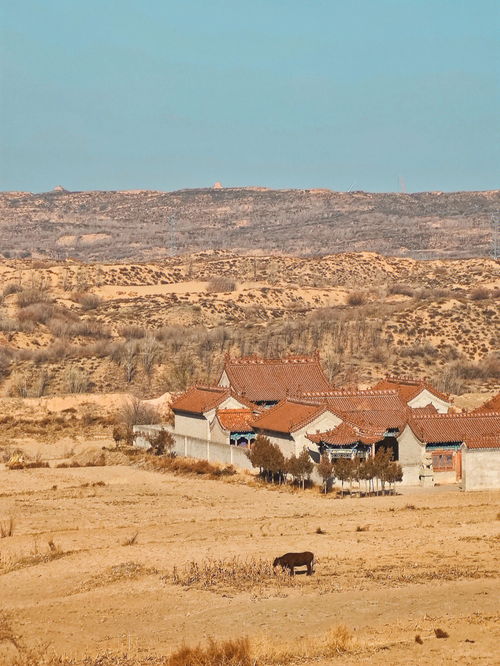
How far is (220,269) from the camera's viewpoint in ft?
482

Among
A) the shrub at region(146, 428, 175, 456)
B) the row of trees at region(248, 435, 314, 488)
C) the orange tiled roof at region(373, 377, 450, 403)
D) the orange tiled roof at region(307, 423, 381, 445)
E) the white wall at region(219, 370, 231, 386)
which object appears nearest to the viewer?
the row of trees at region(248, 435, 314, 488)

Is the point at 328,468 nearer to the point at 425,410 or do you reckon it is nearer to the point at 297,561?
the point at 425,410

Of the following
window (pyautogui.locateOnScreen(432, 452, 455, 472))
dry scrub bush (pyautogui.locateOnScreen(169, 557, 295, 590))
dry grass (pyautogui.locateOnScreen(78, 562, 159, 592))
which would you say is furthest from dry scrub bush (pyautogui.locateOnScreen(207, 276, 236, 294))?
dry scrub bush (pyautogui.locateOnScreen(169, 557, 295, 590))

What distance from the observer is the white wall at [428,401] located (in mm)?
52875

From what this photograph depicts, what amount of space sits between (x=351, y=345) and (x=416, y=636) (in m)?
71.8

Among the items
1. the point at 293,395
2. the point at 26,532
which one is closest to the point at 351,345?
the point at 293,395

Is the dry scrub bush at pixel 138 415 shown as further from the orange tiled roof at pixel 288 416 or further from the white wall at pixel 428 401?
the white wall at pixel 428 401

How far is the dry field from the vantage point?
2172 cm

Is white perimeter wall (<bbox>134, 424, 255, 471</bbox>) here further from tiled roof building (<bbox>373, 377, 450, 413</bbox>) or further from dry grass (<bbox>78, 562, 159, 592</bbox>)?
dry grass (<bbox>78, 562, 159, 592</bbox>)

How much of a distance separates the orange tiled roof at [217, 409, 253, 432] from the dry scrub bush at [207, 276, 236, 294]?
72.5 metres

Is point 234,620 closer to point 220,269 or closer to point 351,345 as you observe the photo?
point 351,345

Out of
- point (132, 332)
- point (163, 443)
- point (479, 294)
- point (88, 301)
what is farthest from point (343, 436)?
point (479, 294)

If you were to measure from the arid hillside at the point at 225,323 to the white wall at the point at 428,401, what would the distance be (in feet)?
82.0

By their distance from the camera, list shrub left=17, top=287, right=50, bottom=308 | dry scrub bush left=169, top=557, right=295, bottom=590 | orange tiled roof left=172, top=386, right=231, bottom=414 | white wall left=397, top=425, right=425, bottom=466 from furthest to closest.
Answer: shrub left=17, top=287, right=50, bottom=308 < orange tiled roof left=172, top=386, right=231, bottom=414 < white wall left=397, top=425, right=425, bottom=466 < dry scrub bush left=169, top=557, right=295, bottom=590
